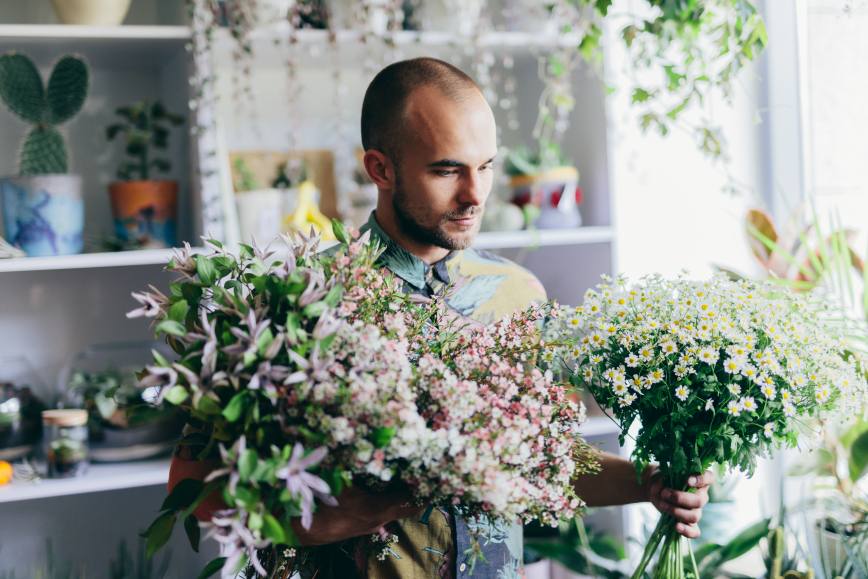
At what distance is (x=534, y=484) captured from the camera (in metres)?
1.00

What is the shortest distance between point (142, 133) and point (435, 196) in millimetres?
1125

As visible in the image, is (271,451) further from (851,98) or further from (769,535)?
(851,98)

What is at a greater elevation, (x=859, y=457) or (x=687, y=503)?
(x=687, y=503)

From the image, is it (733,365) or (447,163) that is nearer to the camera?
(733,365)

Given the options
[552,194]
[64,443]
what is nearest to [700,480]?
[552,194]

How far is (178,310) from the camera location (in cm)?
98

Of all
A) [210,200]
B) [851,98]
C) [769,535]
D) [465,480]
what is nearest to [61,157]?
[210,200]

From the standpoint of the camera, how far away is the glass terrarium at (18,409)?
1974mm

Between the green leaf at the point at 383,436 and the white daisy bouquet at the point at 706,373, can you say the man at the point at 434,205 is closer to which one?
the white daisy bouquet at the point at 706,373

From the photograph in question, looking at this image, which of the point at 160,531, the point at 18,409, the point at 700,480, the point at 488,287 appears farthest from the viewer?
the point at 18,409

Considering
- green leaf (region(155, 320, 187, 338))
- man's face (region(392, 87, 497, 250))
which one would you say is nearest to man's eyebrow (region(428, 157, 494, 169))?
man's face (region(392, 87, 497, 250))

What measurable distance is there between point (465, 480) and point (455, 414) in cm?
7

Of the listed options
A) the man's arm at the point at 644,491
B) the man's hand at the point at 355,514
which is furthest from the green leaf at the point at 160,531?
the man's arm at the point at 644,491

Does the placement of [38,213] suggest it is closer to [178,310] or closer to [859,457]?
[178,310]
